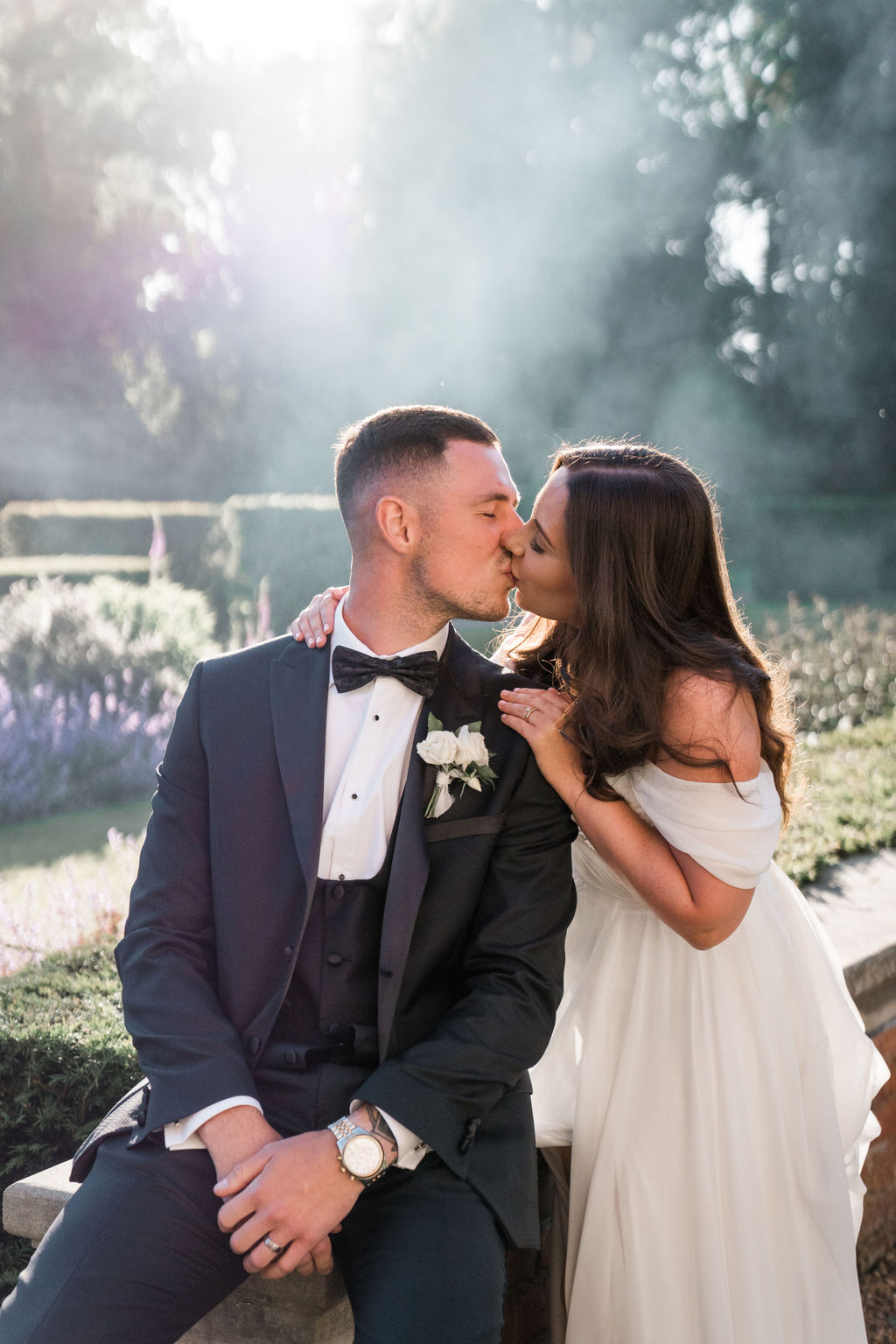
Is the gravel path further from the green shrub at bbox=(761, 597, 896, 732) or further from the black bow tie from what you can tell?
the green shrub at bbox=(761, 597, 896, 732)

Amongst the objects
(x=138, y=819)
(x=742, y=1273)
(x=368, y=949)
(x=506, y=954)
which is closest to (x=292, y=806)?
(x=368, y=949)

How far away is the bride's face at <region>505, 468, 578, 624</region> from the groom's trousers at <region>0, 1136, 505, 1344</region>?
4.57 feet

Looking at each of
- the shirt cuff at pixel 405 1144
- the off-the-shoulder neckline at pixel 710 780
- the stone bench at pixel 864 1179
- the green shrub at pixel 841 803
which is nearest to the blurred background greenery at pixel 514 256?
the green shrub at pixel 841 803

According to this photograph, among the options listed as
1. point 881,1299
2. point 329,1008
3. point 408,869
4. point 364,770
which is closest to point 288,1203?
point 329,1008

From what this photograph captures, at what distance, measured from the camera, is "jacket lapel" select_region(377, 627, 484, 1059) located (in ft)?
7.78

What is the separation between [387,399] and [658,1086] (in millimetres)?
26007

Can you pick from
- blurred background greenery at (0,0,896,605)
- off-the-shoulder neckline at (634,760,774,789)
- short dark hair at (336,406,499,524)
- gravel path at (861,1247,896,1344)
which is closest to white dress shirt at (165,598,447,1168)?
short dark hair at (336,406,499,524)

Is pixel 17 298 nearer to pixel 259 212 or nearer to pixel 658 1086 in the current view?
pixel 259 212

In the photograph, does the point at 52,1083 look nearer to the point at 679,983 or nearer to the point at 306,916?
the point at 306,916

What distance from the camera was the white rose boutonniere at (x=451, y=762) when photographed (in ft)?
8.16

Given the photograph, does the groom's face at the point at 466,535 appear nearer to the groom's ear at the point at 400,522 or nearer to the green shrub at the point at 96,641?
the groom's ear at the point at 400,522

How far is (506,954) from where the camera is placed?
2.45 metres

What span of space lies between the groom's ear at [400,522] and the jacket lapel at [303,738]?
13.6 inches

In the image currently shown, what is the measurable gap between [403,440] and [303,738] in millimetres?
839
